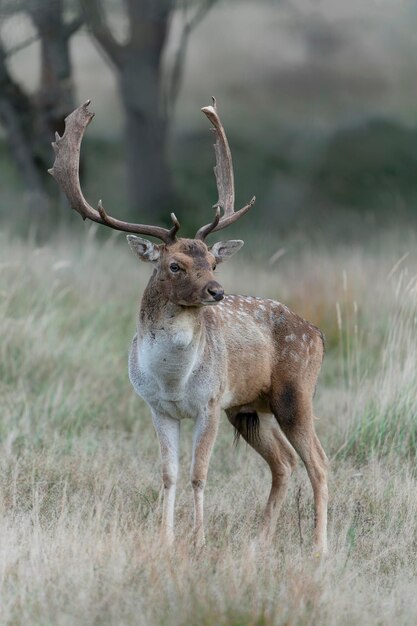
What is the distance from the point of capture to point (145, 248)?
283 inches

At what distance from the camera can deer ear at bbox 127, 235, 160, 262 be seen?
23.5ft

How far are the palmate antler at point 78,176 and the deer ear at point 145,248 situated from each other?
0.20ft

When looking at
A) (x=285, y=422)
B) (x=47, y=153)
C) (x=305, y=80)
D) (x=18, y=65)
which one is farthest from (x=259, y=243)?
(x=285, y=422)

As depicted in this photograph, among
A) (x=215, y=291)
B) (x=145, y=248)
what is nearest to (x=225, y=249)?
(x=145, y=248)

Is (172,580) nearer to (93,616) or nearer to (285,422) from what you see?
(93,616)

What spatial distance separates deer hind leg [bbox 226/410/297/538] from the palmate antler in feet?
4.22

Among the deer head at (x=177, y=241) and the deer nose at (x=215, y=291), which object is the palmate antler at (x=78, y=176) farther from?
the deer nose at (x=215, y=291)

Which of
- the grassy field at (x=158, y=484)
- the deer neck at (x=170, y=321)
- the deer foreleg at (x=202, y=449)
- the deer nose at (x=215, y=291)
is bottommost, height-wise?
the grassy field at (x=158, y=484)

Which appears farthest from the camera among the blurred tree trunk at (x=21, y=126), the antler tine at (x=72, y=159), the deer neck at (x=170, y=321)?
the blurred tree trunk at (x=21, y=126)

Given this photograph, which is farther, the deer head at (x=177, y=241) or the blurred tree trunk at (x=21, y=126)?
the blurred tree trunk at (x=21, y=126)

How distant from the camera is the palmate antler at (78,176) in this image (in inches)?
285

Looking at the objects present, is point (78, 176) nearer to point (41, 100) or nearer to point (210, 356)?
point (210, 356)

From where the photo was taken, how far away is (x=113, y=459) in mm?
8953

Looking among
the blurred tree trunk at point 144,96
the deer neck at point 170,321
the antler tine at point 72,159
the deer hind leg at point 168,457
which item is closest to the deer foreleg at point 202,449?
the deer hind leg at point 168,457
